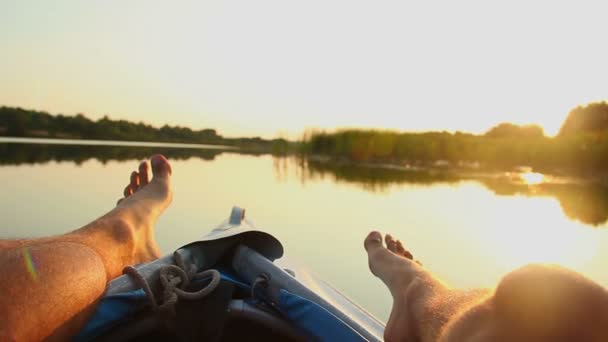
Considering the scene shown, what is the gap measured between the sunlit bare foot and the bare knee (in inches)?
41.6

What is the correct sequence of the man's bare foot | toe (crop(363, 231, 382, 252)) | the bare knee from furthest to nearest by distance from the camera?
toe (crop(363, 231, 382, 252))
the man's bare foot
the bare knee

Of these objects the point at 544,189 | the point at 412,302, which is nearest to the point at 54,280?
the point at 412,302

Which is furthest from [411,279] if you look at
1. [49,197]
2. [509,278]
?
[49,197]

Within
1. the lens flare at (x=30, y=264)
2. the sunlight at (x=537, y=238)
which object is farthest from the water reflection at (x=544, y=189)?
the lens flare at (x=30, y=264)

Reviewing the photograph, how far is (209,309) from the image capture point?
896 millimetres

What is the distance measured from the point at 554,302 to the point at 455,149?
918 cm

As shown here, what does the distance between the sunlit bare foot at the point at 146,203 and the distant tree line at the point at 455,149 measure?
21.2ft

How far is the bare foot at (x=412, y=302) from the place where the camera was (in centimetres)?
85

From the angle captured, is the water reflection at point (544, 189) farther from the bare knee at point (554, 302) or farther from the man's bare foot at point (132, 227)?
the bare knee at point (554, 302)

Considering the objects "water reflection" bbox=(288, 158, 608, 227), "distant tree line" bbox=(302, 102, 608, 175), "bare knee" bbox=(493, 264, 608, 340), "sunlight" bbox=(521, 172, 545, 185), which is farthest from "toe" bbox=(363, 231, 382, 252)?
Result: "distant tree line" bbox=(302, 102, 608, 175)

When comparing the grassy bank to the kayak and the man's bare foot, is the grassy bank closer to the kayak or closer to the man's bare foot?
the man's bare foot

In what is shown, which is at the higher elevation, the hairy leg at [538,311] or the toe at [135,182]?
the hairy leg at [538,311]

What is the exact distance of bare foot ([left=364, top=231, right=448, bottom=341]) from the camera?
0.85 meters

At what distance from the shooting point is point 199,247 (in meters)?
1.17
